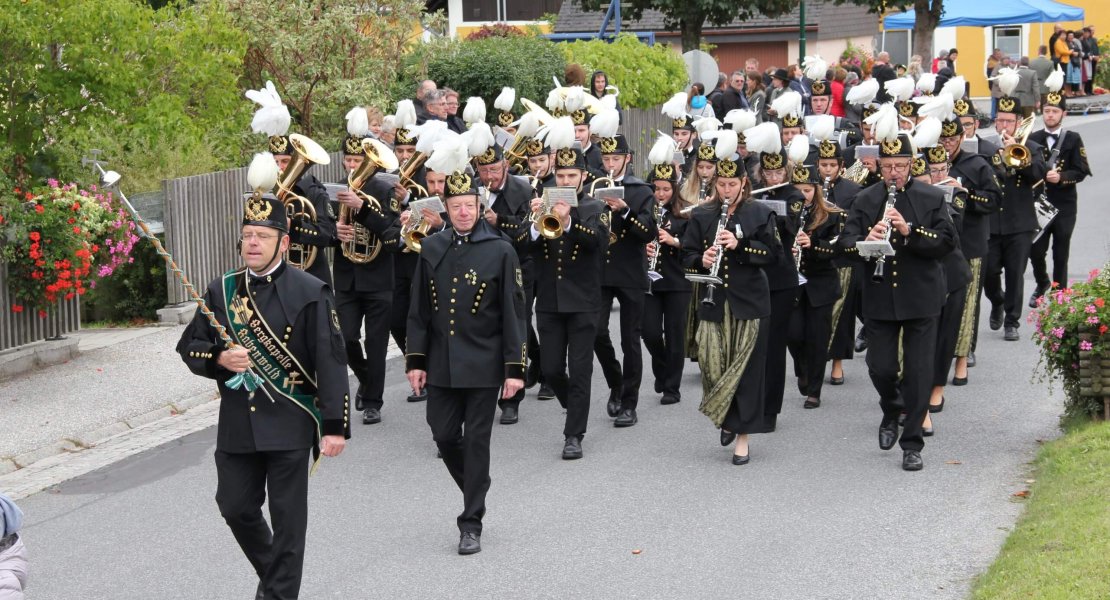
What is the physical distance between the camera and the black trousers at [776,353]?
10.4 meters

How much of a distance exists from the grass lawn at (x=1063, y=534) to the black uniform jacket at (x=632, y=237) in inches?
120

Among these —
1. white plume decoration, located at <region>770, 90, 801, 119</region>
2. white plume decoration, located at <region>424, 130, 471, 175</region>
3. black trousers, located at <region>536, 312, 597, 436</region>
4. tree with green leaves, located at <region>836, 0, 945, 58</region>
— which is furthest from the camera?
tree with green leaves, located at <region>836, 0, 945, 58</region>

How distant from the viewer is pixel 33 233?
12.3 meters

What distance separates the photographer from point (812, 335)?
1151 cm

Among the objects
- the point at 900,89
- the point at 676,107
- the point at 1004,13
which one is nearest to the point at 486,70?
the point at 900,89

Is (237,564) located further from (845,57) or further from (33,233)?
(845,57)

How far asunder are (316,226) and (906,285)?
13.4 ft

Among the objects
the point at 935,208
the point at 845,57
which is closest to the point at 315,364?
the point at 935,208

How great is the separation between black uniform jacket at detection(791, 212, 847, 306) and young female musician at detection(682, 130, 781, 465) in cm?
137

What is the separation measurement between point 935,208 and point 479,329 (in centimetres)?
327

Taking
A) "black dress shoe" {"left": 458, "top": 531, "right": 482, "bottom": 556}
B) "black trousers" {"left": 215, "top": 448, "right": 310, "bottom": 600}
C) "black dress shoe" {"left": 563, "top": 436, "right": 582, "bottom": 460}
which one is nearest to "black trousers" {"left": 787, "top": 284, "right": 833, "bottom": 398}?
"black dress shoe" {"left": 563, "top": 436, "right": 582, "bottom": 460}

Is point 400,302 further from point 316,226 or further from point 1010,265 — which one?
point 1010,265

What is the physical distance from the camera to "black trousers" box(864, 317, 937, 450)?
9.48 meters

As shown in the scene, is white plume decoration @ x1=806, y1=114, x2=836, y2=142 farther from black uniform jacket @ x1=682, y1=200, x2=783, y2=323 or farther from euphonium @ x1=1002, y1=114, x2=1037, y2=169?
black uniform jacket @ x1=682, y1=200, x2=783, y2=323
